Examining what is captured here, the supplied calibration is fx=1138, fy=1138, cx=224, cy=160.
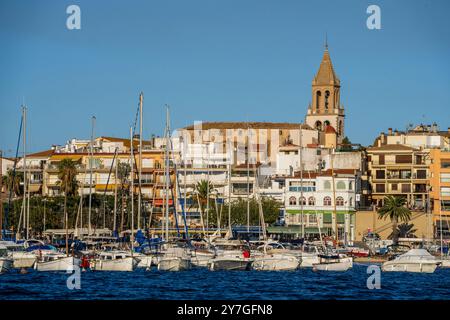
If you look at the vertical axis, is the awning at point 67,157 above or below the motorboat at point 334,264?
above

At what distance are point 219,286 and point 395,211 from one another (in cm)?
5678

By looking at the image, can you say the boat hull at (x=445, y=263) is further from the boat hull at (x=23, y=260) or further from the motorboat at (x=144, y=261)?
the boat hull at (x=23, y=260)

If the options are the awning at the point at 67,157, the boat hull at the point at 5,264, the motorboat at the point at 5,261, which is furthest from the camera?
the awning at the point at 67,157

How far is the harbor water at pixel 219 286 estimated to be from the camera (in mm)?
48656

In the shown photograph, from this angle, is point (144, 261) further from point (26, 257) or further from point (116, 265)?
point (26, 257)

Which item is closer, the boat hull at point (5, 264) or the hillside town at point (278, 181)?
the boat hull at point (5, 264)

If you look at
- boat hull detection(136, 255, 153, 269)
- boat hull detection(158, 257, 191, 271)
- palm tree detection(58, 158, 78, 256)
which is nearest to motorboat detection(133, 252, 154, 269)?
boat hull detection(136, 255, 153, 269)

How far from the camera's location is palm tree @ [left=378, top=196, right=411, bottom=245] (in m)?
109

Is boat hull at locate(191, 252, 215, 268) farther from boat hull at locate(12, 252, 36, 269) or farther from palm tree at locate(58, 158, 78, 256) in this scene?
palm tree at locate(58, 158, 78, 256)

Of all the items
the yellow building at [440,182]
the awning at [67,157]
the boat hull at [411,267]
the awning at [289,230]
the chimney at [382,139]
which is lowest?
the boat hull at [411,267]

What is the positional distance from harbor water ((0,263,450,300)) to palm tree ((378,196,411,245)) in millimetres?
40259

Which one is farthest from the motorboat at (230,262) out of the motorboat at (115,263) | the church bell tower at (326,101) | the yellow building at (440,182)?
the church bell tower at (326,101)

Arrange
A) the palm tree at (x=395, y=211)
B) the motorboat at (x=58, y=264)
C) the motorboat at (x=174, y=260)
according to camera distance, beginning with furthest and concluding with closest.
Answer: the palm tree at (x=395, y=211), the motorboat at (x=174, y=260), the motorboat at (x=58, y=264)

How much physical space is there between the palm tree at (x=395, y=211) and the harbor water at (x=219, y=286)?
132ft
